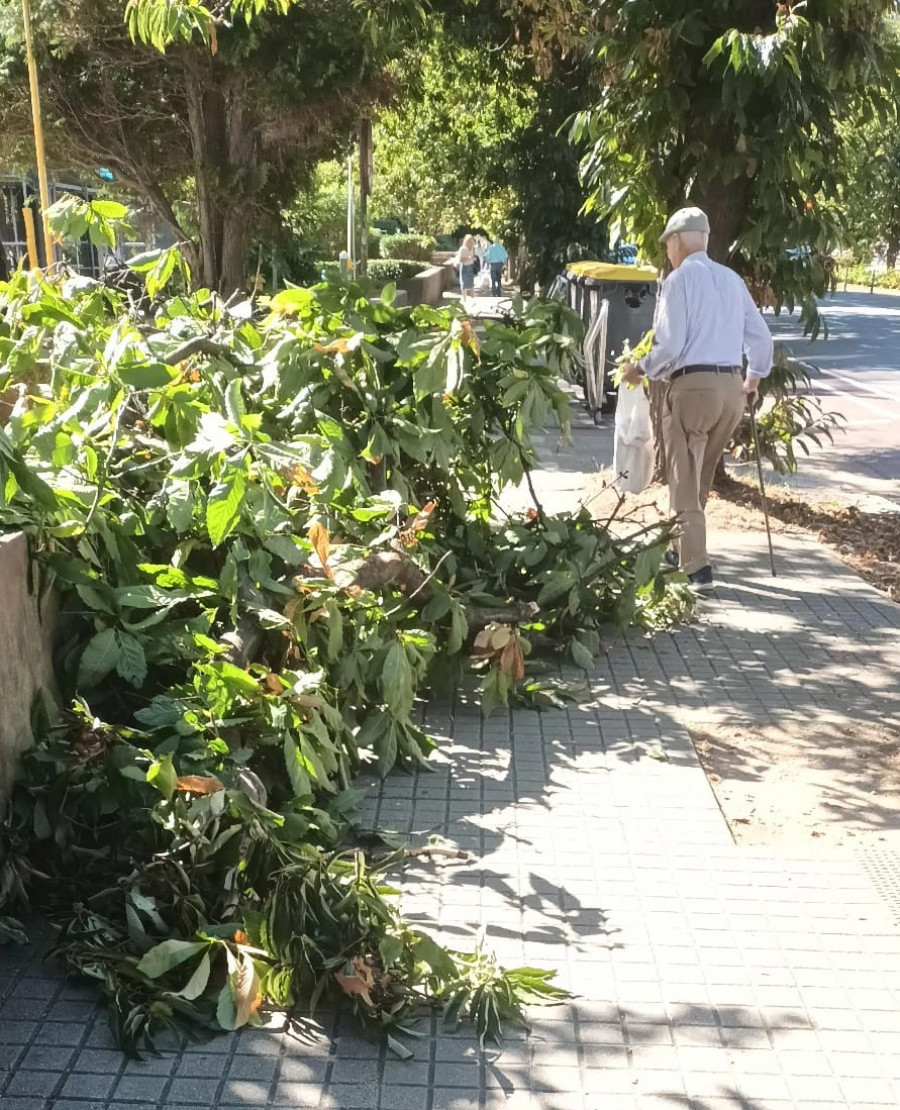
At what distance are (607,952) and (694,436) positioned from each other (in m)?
3.96

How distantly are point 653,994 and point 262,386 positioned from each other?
3.00 metres

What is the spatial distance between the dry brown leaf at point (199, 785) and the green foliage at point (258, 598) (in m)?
0.01

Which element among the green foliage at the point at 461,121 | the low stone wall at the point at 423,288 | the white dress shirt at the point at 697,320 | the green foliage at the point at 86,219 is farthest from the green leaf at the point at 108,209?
the low stone wall at the point at 423,288

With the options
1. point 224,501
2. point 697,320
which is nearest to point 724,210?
point 697,320

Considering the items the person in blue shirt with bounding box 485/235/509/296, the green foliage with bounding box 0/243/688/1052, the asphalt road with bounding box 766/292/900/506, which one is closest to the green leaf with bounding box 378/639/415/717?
the green foliage with bounding box 0/243/688/1052

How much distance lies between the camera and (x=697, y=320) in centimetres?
673

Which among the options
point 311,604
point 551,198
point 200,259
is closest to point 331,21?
point 200,259

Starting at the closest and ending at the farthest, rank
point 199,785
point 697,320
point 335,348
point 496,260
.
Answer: point 199,785, point 335,348, point 697,320, point 496,260

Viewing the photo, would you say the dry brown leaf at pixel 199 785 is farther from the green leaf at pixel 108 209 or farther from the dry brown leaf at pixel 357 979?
the green leaf at pixel 108 209

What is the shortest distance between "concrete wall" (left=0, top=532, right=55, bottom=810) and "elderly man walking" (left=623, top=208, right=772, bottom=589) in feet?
12.3

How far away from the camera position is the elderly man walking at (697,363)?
671cm

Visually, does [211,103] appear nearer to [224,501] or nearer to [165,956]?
[224,501]

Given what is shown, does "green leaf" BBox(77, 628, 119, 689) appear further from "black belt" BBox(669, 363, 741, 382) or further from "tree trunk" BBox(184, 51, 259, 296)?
"tree trunk" BBox(184, 51, 259, 296)

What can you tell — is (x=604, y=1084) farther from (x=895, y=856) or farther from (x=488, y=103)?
(x=488, y=103)
